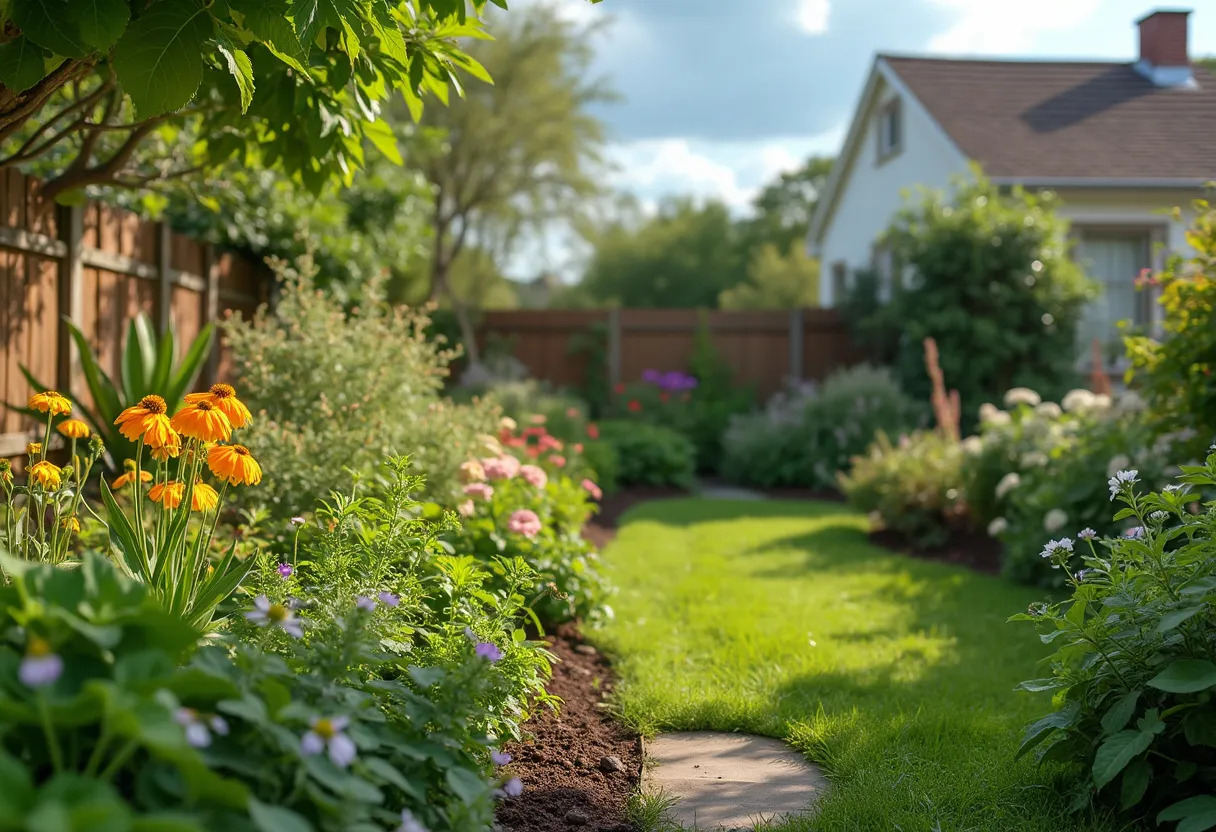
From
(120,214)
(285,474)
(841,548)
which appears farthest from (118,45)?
(841,548)

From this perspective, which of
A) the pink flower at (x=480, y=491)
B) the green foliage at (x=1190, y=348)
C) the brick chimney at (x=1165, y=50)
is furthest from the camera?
the brick chimney at (x=1165, y=50)

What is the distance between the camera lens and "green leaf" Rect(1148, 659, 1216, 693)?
216cm

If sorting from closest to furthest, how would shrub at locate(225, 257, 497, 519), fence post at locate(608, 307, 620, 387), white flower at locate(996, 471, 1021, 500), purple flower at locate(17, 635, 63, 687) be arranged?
purple flower at locate(17, 635, 63, 687) → shrub at locate(225, 257, 497, 519) → white flower at locate(996, 471, 1021, 500) → fence post at locate(608, 307, 620, 387)

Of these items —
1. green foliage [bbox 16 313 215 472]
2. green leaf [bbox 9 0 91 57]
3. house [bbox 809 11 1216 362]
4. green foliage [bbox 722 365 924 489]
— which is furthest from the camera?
house [bbox 809 11 1216 362]

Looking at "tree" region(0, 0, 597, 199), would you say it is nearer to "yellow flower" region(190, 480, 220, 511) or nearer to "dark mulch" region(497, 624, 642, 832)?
"yellow flower" region(190, 480, 220, 511)

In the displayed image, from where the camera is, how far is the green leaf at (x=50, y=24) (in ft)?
7.25

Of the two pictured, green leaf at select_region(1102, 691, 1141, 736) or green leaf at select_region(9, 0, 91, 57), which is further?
green leaf at select_region(1102, 691, 1141, 736)

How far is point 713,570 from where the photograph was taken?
6246mm

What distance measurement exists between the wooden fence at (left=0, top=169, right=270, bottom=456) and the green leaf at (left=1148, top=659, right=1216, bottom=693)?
15.8 ft

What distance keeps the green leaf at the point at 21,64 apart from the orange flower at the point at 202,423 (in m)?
0.82

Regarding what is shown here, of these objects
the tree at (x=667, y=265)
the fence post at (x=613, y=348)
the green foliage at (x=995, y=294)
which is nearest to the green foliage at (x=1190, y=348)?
the green foliage at (x=995, y=294)

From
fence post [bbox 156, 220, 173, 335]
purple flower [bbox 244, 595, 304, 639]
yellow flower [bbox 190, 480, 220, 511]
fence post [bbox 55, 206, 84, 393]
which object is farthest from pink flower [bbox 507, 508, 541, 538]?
fence post [bbox 156, 220, 173, 335]

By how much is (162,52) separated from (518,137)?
1598 cm

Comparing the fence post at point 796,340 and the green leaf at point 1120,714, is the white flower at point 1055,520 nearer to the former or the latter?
the green leaf at point 1120,714
